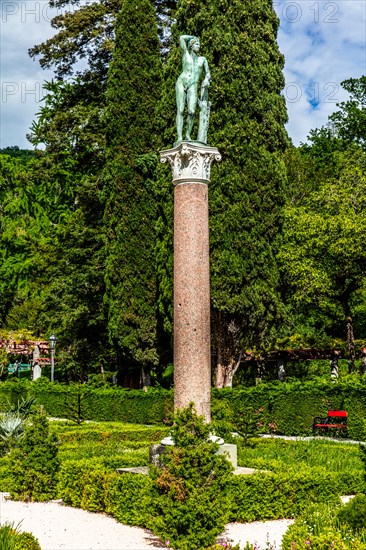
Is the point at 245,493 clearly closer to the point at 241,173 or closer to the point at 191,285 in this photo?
the point at 191,285

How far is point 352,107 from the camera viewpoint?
1682 inches

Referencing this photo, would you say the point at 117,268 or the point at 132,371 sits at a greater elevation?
the point at 117,268

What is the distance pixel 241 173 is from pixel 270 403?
742 centimetres

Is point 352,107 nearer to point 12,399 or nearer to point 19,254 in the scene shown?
point 19,254

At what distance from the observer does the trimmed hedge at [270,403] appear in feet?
61.8

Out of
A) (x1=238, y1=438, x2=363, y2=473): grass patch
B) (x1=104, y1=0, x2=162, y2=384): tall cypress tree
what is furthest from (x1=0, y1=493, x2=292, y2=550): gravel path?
(x1=104, y1=0, x2=162, y2=384): tall cypress tree

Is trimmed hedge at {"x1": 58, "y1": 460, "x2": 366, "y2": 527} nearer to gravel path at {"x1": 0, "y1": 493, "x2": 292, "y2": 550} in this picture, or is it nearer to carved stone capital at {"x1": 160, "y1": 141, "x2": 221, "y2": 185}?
gravel path at {"x1": 0, "y1": 493, "x2": 292, "y2": 550}

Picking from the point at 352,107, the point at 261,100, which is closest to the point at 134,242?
the point at 261,100

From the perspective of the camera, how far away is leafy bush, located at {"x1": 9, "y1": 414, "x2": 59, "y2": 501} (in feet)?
34.8

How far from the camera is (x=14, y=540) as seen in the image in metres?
5.92

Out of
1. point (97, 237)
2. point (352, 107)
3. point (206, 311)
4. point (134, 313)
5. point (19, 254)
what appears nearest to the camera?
point (206, 311)

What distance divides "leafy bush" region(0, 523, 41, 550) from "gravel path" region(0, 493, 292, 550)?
155 cm

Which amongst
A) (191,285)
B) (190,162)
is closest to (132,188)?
(190,162)

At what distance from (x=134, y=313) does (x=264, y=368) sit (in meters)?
7.02
